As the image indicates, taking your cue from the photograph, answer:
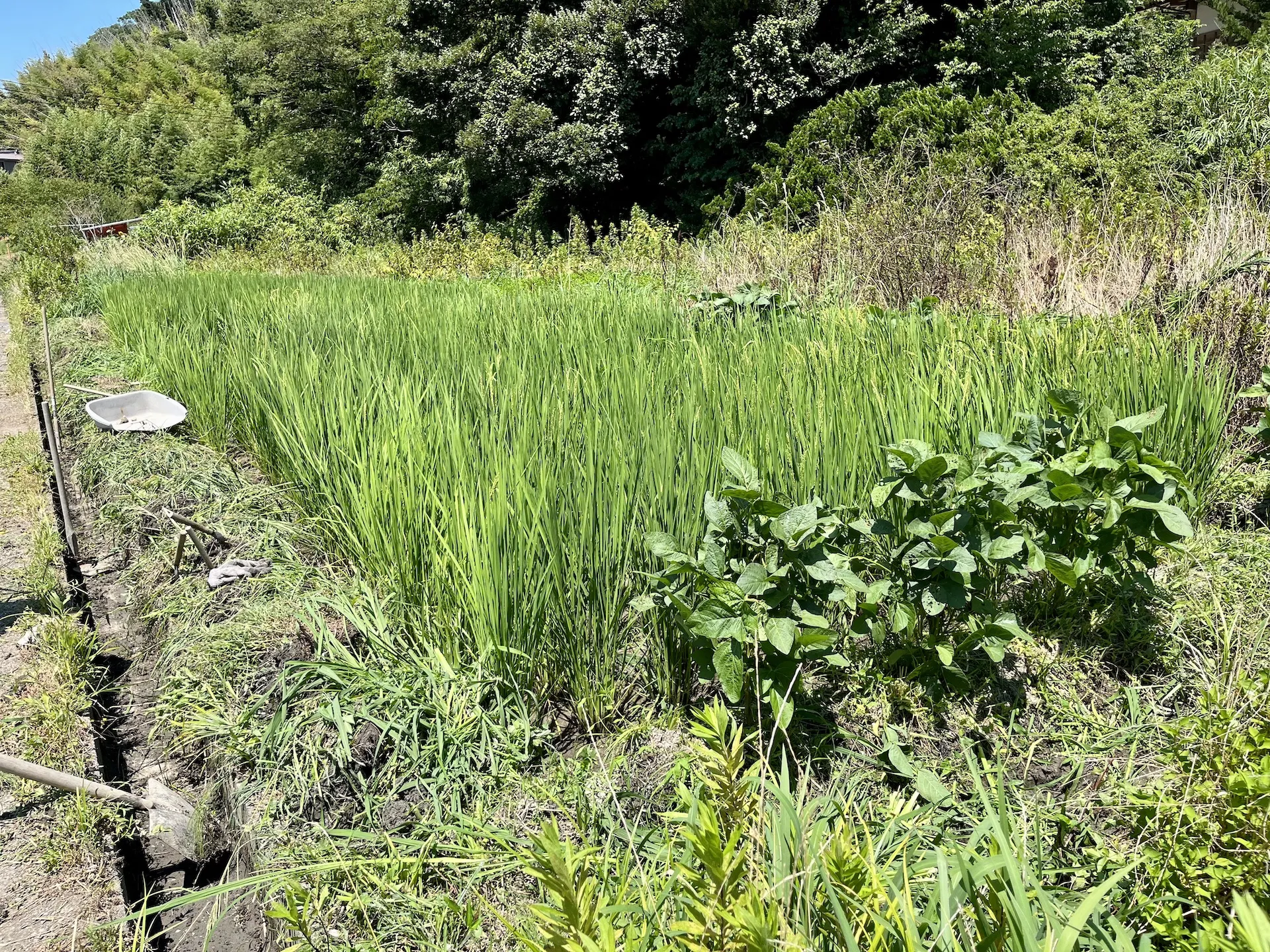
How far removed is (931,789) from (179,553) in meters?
2.14

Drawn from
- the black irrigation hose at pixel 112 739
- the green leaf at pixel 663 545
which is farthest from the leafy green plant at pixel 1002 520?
the black irrigation hose at pixel 112 739

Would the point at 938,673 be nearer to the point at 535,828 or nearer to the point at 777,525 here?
the point at 777,525

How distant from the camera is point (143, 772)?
6.07ft

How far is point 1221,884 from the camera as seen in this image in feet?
3.64

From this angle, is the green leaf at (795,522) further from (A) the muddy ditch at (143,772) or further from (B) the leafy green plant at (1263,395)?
(B) the leafy green plant at (1263,395)

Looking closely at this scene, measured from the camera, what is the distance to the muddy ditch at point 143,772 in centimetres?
141

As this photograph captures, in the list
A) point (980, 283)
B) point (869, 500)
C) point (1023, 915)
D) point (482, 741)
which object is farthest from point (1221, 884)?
point (980, 283)

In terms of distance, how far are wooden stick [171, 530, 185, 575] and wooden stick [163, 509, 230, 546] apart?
0.04m

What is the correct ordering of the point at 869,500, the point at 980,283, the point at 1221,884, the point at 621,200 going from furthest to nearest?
1. the point at 621,200
2. the point at 980,283
3. the point at 869,500
4. the point at 1221,884

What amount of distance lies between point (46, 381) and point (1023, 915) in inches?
276

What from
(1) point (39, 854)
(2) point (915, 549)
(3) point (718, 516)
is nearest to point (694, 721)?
(3) point (718, 516)

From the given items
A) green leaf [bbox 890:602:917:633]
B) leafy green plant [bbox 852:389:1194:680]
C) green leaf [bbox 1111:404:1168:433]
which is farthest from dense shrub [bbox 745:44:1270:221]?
green leaf [bbox 890:602:917:633]

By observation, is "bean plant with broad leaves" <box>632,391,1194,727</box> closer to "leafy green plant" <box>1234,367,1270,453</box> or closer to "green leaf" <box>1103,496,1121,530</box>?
"green leaf" <box>1103,496,1121,530</box>

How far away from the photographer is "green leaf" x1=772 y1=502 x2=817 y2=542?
146 centimetres
